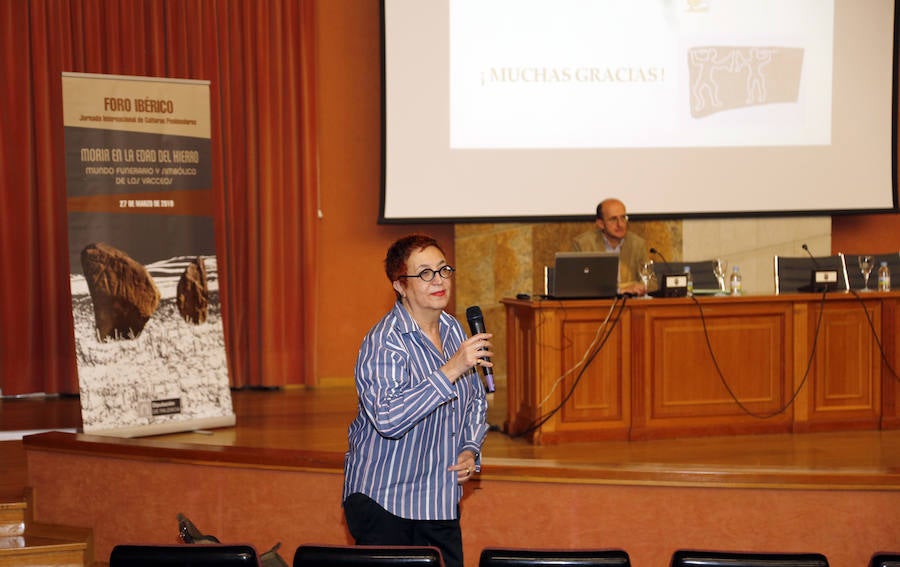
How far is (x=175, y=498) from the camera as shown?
419cm

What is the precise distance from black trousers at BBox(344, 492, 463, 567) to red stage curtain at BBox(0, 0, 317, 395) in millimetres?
4449

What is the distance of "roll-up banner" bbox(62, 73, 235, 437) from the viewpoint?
476cm

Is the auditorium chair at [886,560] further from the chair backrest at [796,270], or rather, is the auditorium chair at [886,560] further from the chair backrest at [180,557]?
the chair backrest at [796,270]

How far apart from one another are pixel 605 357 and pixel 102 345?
8.64 ft

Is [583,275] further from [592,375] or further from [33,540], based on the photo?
[33,540]

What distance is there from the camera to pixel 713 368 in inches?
193

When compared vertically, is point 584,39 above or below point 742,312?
above

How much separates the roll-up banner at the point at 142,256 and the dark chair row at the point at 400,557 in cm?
287

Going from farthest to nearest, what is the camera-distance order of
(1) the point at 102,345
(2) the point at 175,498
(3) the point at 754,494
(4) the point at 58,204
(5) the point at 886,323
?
(4) the point at 58,204 → (5) the point at 886,323 → (1) the point at 102,345 → (2) the point at 175,498 → (3) the point at 754,494

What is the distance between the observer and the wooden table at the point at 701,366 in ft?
15.6

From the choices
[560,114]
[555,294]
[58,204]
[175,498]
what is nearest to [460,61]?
[560,114]

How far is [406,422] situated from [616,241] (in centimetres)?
355

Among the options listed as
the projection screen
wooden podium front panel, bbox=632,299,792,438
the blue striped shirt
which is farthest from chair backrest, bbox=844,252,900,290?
the blue striped shirt

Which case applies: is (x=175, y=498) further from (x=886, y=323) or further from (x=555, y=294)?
(x=886, y=323)
